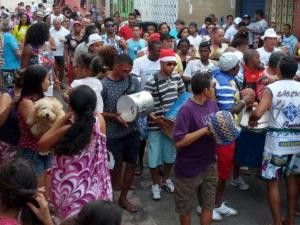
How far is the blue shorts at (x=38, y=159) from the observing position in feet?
14.1

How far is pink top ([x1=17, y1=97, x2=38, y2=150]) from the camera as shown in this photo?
13.8ft

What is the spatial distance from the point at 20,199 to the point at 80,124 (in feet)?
3.33

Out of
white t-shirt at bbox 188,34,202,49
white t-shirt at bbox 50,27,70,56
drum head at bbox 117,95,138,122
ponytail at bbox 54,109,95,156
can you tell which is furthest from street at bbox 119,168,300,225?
white t-shirt at bbox 50,27,70,56

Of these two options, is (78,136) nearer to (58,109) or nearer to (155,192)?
(58,109)

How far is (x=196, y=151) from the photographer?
14.4ft

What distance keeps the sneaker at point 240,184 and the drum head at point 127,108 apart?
1877mm

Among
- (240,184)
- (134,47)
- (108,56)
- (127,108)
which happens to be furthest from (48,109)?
(134,47)

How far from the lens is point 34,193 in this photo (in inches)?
99.9

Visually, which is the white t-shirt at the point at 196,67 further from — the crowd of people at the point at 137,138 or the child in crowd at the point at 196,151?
the child in crowd at the point at 196,151

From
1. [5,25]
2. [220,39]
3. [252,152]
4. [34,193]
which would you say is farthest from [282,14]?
[34,193]

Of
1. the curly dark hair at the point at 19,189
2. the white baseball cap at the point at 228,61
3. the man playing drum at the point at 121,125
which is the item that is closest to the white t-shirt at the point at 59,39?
the man playing drum at the point at 121,125

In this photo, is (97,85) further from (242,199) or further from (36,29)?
(242,199)

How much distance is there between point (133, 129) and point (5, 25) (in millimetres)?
4352

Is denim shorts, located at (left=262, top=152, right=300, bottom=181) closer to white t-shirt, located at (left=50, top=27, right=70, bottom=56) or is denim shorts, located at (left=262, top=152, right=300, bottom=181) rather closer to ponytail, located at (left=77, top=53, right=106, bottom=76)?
A: ponytail, located at (left=77, top=53, right=106, bottom=76)
